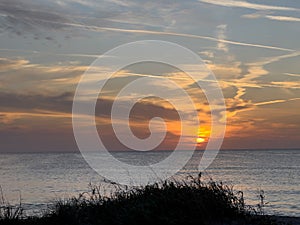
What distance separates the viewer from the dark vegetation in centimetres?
1111

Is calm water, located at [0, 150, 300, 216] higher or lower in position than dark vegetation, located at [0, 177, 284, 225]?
higher

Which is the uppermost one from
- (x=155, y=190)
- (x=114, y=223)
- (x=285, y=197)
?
(x=285, y=197)

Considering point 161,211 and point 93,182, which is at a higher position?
point 93,182

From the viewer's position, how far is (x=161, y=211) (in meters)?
11.3

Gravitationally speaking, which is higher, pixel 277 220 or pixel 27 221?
pixel 27 221

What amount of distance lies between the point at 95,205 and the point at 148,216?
75.6 inches

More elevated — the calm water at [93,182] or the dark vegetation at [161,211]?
the calm water at [93,182]

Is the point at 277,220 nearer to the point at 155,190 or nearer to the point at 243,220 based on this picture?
the point at 243,220

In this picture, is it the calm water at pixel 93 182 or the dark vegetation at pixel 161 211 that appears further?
the calm water at pixel 93 182

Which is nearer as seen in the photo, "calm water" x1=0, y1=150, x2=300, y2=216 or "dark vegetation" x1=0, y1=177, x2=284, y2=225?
"dark vegetation" x1=0, y1=177, x2=284, y2=225

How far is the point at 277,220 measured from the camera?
1202 cm

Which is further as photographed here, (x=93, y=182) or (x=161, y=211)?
(x=93, y=182)

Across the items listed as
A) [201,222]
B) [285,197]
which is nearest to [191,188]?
[201,222]

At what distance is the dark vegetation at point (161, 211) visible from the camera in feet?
36.5
